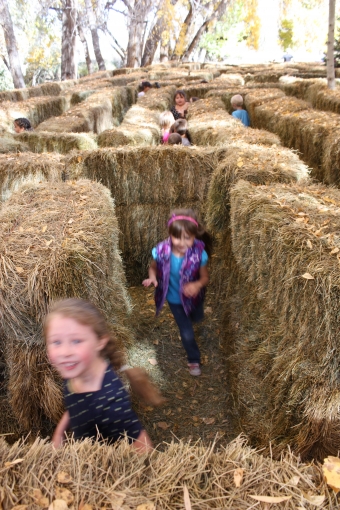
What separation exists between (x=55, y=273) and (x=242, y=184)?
2127 mm

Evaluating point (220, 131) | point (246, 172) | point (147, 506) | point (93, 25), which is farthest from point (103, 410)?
point (93, 25)

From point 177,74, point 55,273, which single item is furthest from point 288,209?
→ point 177,74

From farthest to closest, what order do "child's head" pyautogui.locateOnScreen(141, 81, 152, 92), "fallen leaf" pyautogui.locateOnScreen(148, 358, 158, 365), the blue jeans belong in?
"child's head" pyautogui.locateOnScreen(141, 81, 152, 92) → "fallen leaf" pyautogui.locateOnScreen(148, 358, 158, 365) → the blue jeans

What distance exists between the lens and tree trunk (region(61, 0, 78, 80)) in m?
22.3

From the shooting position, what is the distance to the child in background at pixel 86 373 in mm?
1768

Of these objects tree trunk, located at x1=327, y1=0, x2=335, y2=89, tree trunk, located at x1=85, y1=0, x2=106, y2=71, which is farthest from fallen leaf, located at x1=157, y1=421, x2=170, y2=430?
tree trunk, located at x1=85, y1=0, x2=106, y2=71

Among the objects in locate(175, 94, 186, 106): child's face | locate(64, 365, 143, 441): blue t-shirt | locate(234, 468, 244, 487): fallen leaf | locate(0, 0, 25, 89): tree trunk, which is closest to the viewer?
locate(234, 468, 244, 487): fallen leaf

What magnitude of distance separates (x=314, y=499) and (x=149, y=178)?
14.3 ft

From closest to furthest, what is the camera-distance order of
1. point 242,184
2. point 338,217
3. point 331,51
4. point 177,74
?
point 338,217, point 242,184, point 331,51, point 177,74

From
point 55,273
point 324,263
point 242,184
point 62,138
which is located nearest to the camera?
point 324,263

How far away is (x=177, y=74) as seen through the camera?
21.1 metres

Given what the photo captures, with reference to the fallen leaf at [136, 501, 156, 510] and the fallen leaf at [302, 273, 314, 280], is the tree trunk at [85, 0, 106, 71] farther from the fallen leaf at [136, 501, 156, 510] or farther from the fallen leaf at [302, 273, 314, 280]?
the fallen leaf at [136, 501, 156, 510]

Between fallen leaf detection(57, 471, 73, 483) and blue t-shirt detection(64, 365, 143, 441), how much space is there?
61 centimetres

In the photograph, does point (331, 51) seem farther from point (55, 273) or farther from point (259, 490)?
point (259, 490)
